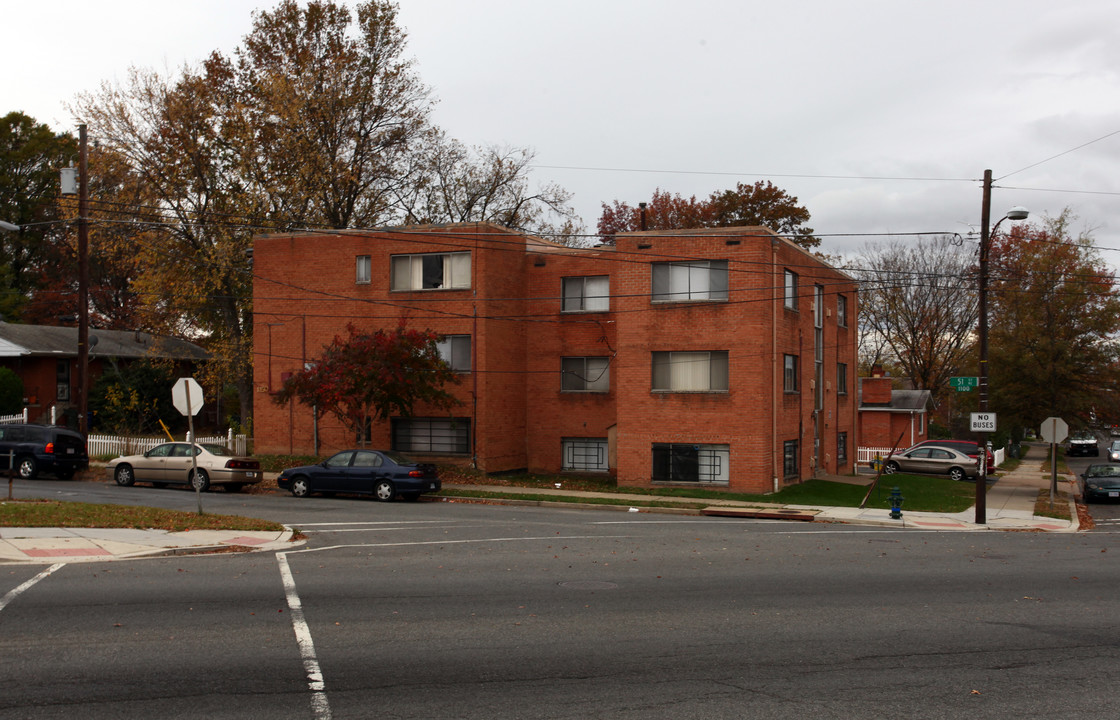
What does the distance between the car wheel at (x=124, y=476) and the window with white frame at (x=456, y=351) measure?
10474 millimetres

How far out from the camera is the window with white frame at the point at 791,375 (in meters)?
31.5

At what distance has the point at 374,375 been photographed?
94.5 ft

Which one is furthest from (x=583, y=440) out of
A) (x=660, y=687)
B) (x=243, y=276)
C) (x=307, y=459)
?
(x=660, y=687)

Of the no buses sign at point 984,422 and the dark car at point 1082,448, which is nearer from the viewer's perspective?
the no buses sign at point 984,422

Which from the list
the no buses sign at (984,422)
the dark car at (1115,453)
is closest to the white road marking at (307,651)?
the no buses sign at (984,422)

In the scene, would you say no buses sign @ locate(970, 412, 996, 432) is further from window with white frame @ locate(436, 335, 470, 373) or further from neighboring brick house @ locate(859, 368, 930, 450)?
neighboring brick house @ locate(859, 368, 930, 450)

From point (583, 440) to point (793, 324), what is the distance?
843cm

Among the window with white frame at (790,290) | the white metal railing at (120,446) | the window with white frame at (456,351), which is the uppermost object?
the window with white frame at (790,290)

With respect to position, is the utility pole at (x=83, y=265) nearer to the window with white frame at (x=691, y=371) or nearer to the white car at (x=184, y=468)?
the white car at (x=184, y=468)

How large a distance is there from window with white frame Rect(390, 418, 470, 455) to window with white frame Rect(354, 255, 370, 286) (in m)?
5.15

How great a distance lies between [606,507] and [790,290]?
11.1 metres

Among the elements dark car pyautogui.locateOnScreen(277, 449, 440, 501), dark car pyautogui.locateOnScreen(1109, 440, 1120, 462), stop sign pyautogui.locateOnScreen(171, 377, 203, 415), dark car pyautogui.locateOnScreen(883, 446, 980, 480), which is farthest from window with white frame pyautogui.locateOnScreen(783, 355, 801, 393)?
dark car pyautogui.locateOnScreen(1109, 440, 1120, 462)

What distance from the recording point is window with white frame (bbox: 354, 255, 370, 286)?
3419 cm

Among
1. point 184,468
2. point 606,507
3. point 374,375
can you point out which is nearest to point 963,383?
point 606,507
